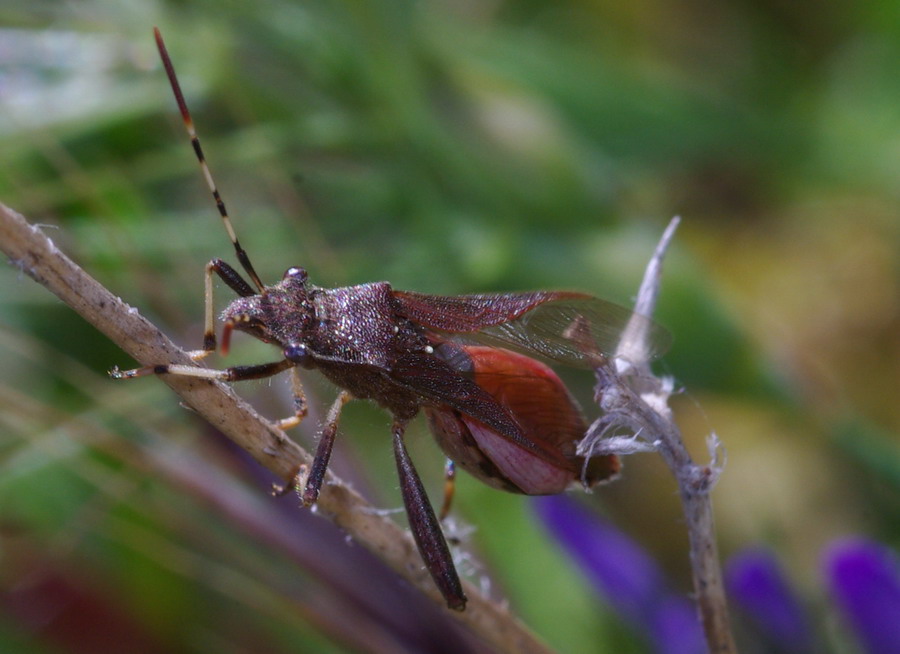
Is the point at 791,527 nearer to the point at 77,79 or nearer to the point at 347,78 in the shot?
the point at 347,78

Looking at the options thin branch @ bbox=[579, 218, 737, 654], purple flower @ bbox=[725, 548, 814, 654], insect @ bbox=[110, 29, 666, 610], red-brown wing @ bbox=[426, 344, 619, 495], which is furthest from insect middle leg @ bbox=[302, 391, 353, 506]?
purple flower @ bbox=[725, 548, 814, 654]

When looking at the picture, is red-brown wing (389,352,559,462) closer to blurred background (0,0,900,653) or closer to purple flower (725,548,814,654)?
blurred background (0,0,900,653)

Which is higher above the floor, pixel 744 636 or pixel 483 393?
pixel 483 393

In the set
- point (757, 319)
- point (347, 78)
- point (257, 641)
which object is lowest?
point (257, 641)

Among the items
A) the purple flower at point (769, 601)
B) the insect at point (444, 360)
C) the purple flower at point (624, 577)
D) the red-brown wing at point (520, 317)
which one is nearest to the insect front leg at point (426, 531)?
the insect at point (444, 360)

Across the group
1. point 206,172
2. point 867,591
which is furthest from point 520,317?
point 867,591

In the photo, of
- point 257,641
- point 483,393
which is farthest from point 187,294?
point 483,393

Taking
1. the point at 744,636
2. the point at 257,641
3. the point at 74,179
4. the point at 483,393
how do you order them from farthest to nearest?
the point at 257,641, the point at 74,179, the point at 744,636, the point at 483,393
